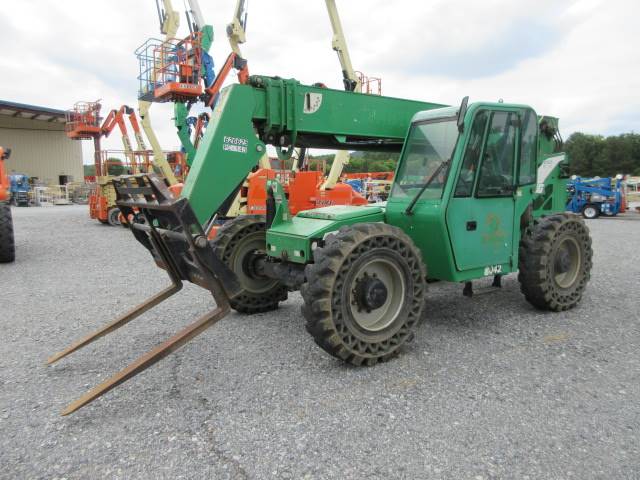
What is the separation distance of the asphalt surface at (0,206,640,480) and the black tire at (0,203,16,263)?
4006 mm

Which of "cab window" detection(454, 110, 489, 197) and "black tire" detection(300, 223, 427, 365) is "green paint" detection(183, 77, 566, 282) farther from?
"black tire" detection(300, 223, 427, 365)

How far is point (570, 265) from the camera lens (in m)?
5.64

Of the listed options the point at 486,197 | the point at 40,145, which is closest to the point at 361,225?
the point at 486,197

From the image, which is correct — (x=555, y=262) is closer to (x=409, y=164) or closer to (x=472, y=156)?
(x=472, y=156)

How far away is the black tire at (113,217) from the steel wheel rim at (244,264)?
1267cm

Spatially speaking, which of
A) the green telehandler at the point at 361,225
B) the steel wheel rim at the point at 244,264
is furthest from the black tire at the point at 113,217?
the green telehandler at the point at 361,225

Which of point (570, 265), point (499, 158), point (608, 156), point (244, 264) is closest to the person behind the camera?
point (499, 158)

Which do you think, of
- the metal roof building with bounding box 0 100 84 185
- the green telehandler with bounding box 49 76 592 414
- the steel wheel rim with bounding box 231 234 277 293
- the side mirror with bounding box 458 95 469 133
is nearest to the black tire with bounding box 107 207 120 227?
the steel wheel rim with bounding box 231 234 277 293

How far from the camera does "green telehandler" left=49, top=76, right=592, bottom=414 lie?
383 centimetres

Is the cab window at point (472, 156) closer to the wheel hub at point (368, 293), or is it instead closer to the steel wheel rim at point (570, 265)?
the wheel hub at point (368, 293)

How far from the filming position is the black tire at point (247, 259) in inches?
208

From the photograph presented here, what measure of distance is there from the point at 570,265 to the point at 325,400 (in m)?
3.84

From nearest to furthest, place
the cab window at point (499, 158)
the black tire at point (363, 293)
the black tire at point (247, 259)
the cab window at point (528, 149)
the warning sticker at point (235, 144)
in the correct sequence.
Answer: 1. the black tire at point (363, 293)
2. the warning sticker at point (235, 144)
3. the cab window at point (499, 158)
4. the cab window at point (528, 149)
5. the black tire at point (247, 259)

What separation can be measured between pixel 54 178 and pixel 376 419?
49.5m
